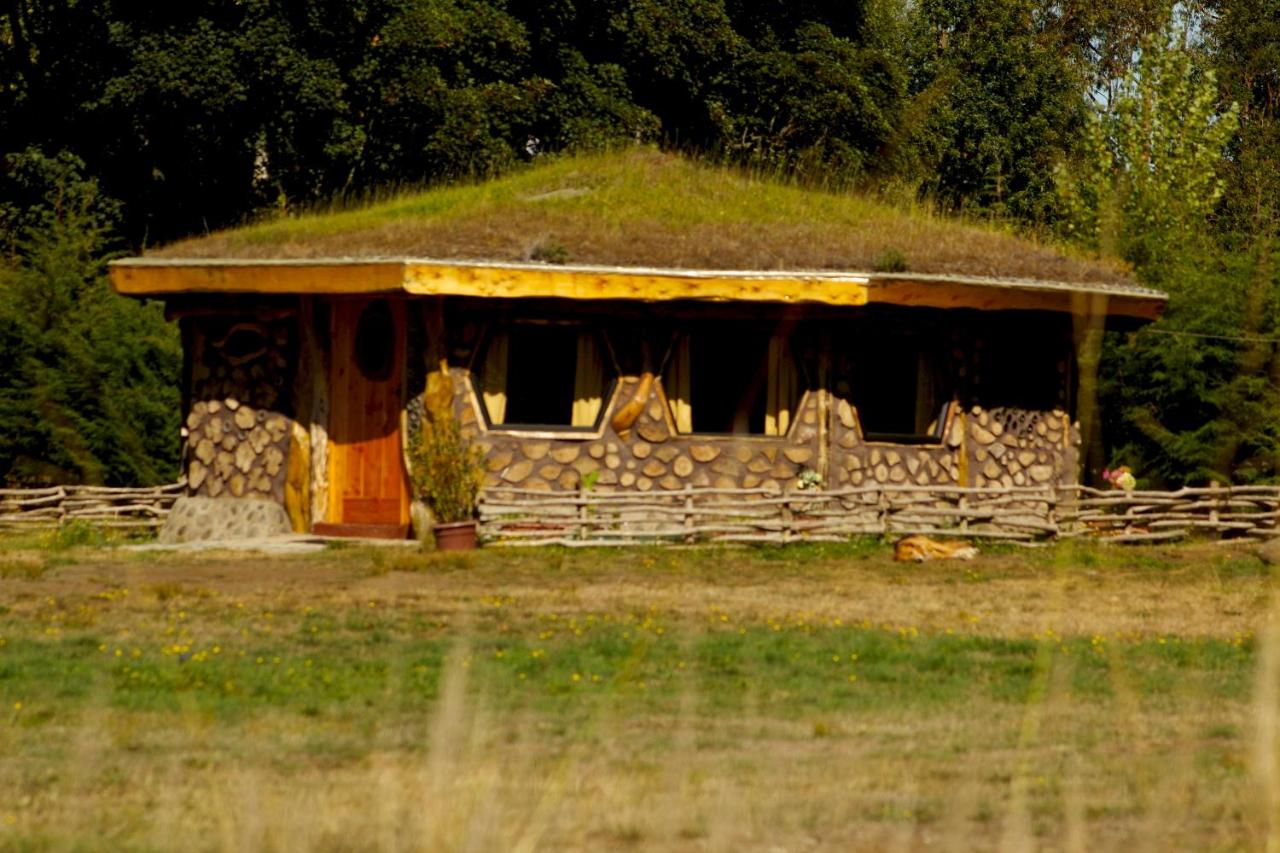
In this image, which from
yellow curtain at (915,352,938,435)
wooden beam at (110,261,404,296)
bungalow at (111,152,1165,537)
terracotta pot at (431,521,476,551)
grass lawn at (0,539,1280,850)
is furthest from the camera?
yellow curtain at (915,352,938,435)

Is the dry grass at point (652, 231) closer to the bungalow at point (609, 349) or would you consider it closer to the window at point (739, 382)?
the bungalow at point (609, 349)

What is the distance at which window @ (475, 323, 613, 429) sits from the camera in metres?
21.4

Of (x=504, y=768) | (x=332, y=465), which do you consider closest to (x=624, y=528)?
(x=332, y=465)

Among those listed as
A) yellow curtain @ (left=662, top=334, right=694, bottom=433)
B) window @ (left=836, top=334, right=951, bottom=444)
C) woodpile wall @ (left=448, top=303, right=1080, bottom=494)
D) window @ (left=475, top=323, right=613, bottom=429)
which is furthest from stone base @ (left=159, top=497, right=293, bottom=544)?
window @ (left=836, top=334, right=951, bottom=444)

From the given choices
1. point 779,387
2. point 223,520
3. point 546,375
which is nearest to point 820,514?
point 779,387

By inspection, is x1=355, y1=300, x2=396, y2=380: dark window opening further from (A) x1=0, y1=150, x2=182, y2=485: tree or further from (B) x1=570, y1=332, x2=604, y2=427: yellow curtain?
(A) x1=0, y1=150, x2=182, y2=485: tree

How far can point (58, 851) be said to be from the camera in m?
7.01

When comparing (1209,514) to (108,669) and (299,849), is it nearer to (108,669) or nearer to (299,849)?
(108,669)

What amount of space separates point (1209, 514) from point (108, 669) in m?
14.1

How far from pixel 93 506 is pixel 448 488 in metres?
5.38

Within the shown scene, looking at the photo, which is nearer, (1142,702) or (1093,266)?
(1142,702)

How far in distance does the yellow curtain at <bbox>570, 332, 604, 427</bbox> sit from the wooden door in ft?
6.25

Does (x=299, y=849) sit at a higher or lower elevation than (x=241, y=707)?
higher

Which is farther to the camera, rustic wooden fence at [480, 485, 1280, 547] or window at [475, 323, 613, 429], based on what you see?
window at [475, 323, 613, 429]
